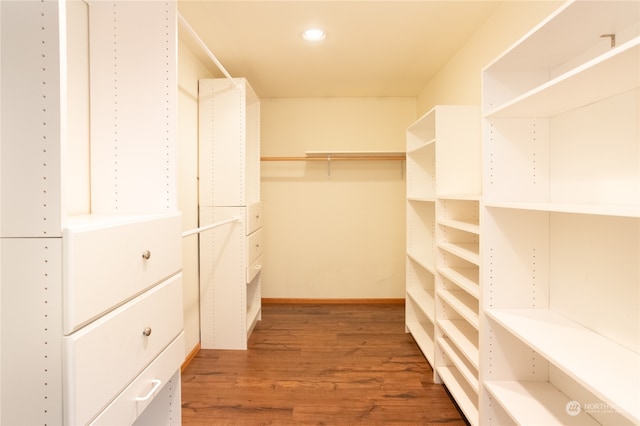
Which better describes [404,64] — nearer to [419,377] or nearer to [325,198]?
[325,198]

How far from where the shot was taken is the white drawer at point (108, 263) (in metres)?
0.76

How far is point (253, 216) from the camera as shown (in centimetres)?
284

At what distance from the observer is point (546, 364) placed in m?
1.41

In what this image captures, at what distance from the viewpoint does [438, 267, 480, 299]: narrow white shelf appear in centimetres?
160

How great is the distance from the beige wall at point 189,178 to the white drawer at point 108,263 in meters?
1.21

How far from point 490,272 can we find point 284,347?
1.81m

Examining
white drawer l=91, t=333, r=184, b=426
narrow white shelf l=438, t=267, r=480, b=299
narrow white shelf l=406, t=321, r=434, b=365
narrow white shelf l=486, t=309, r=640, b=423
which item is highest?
narrow white shelf l=438, t=267, r=480, b=299

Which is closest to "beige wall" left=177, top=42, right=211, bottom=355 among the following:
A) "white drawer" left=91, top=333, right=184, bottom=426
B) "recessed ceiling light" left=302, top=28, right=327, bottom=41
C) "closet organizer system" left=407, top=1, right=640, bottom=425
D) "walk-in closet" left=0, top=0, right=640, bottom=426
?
"walk-in closet" left=0, top=0, right=640, bottom=426

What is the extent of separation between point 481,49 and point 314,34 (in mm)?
1108

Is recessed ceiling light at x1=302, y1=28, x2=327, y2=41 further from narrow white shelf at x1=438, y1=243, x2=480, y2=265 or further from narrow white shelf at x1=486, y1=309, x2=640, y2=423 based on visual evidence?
narrow white shelf at x1=486, y1=309, x2=640, y2=423

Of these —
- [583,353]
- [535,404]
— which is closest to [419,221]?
[535,404]

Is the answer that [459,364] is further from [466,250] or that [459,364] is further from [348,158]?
[348,158]

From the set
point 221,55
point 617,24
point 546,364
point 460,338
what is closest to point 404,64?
point 221,55

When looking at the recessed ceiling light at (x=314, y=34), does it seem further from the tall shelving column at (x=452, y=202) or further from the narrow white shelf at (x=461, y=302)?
the narrow white shelf at (x=461, y=302)
